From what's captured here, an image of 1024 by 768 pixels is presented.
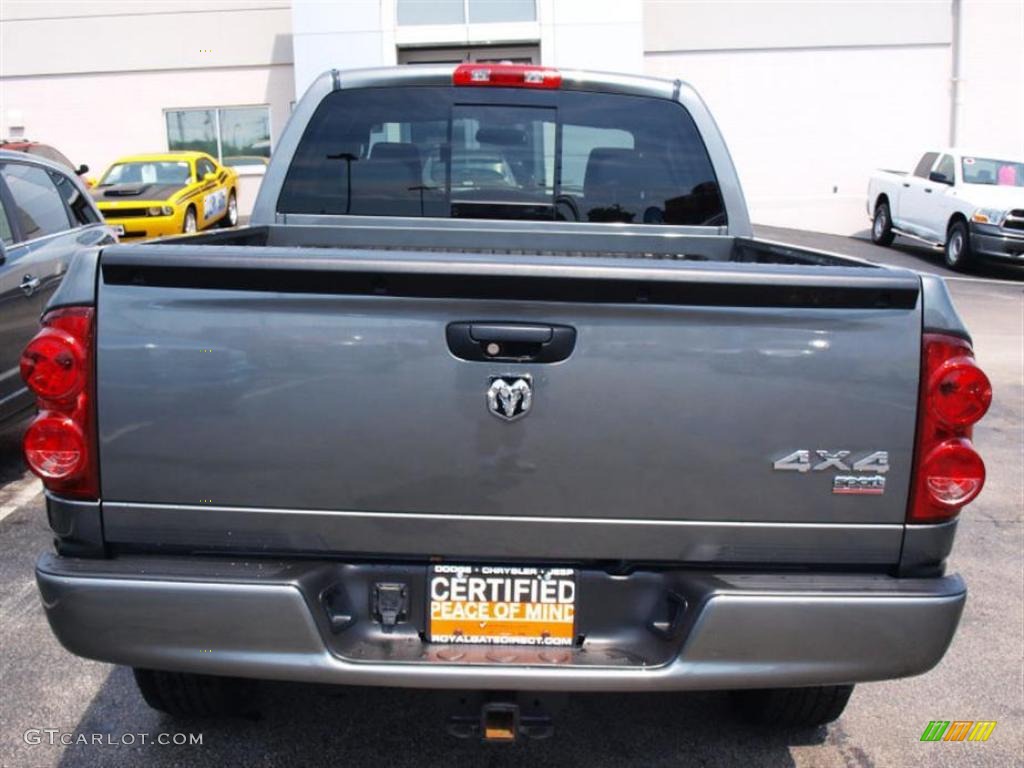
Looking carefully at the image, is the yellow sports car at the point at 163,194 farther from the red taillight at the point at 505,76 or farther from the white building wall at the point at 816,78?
the red taillight at the point at 505,76

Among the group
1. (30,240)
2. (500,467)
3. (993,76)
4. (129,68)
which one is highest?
(129,68)

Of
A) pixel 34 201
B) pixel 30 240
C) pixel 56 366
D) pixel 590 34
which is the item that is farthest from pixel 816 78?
pixel 56 366

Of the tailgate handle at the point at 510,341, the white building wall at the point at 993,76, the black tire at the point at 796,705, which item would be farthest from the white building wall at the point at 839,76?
the tailgate handle at the point at 510,341

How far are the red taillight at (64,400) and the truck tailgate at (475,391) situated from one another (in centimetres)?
5

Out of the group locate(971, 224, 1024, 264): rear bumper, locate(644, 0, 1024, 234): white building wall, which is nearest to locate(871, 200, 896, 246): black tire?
locate(644, 0, 1024, 234): white building wall

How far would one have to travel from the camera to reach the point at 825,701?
3268mm

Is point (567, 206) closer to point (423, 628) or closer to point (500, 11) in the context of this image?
point (423, 628)

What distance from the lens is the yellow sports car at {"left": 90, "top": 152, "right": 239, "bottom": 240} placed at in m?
16.9

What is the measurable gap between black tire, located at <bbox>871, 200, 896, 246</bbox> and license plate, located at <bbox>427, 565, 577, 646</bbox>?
18.5 meters

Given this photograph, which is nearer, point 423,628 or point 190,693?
point 423,628

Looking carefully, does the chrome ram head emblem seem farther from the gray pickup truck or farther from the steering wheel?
the steering wheel

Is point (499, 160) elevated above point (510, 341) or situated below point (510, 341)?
above

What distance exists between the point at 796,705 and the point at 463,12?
1936 cm

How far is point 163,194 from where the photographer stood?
17.3m
